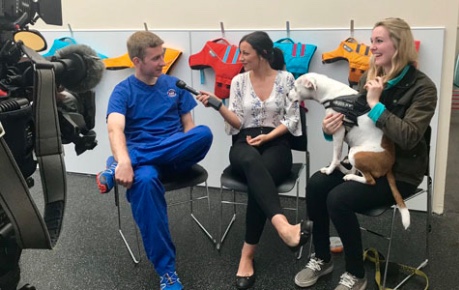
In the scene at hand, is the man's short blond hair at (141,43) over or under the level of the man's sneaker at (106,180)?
over

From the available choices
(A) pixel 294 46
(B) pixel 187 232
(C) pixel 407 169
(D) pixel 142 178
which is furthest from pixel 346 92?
(B) pixel 187 232

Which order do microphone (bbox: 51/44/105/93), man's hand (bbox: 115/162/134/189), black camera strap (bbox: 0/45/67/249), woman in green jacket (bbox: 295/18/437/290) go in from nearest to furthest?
black camera strap (bbox: 0/45/67/249) → microphone (bbox: 51/44/105/93) → woman in green jacket (bbox: 295/18/437/290) → man's hand (bbox: 115/162/134/189)

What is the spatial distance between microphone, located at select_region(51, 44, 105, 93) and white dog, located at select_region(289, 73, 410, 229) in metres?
1.02

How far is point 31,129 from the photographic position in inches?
44.4

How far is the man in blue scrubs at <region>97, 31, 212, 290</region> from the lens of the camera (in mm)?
1971

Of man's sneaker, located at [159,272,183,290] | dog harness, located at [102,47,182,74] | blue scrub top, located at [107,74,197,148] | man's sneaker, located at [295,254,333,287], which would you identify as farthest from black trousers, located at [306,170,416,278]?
dog harness, located at [102,47,182,74]

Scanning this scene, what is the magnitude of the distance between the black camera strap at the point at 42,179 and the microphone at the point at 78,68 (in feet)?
0.48

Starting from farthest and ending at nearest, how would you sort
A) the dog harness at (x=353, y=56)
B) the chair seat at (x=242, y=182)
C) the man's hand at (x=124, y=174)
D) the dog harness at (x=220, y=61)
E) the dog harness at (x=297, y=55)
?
the dog harness at (x=220, y=61) < the dog harness at (x=297, y=55) < the dog harness at (x=353, y=56) < the chair seat at (x=242, y=182) < the man's hand at (x=124, y=174)

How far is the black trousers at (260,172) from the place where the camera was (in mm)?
1946

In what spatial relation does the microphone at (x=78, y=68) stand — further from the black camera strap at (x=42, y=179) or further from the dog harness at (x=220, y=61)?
the dog harness at (x=220, y=61)

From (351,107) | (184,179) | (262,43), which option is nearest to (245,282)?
(184,179)

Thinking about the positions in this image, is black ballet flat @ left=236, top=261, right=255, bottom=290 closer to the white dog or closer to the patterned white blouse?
the white dog

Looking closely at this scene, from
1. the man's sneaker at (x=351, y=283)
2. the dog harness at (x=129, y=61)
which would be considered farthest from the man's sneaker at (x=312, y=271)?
the dog harness at (x=129, y=61)

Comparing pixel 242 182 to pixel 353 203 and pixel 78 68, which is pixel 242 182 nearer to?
pixel 353 203
